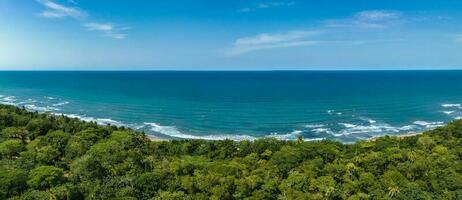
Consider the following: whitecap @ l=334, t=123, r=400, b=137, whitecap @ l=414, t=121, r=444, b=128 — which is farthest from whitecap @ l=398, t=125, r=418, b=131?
whitecap @ l=414, t=121, r=444, b=128

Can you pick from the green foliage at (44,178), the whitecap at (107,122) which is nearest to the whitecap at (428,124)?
the whitecap at (107,122)

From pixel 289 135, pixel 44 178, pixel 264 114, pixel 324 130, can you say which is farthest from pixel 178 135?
pixel 44 178

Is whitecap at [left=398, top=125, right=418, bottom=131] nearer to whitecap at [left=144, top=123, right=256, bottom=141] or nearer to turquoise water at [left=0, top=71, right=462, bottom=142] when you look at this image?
turquoise water at [left=0, top=71, right=462, bottom=142]

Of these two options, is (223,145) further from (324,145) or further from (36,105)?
(36,105)

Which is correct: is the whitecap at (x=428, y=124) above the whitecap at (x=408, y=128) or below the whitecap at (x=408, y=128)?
above

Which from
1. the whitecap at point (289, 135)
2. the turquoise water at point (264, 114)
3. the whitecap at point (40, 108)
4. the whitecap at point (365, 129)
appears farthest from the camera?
the whitecap at point (40, 108)

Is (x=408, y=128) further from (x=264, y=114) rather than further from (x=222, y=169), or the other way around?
(x=222, y=169)

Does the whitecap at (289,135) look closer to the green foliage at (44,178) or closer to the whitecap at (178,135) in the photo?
the whitecap at (178,135)

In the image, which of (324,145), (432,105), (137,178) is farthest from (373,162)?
(432,105)
